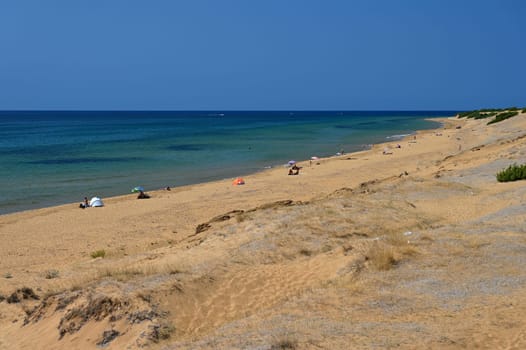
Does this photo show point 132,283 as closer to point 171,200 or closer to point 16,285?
point 16,285

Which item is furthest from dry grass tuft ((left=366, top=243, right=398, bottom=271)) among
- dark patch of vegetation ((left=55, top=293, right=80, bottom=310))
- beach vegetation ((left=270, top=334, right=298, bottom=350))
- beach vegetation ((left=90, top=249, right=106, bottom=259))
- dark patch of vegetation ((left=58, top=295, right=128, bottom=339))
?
beach vegetation ((left=90, top=249, right=106, bottom=259))

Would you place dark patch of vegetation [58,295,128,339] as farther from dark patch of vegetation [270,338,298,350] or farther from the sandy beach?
dark patch of vegetation [270,338,298,350]

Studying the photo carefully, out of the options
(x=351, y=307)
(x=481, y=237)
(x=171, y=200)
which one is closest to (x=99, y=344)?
(x=351, y=307)

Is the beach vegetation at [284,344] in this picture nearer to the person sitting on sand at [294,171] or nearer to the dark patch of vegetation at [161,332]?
the dark patch of vegetation at [161,332]

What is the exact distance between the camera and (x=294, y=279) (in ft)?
31.8

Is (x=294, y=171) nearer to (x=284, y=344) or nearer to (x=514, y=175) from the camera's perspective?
(x=514, y=175)

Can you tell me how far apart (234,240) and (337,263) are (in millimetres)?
2914

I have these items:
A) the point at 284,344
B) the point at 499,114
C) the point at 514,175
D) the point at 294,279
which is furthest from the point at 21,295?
the point at 499,114

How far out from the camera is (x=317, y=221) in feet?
43.2

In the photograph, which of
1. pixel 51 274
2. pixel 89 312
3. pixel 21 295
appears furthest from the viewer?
pixel 51 274

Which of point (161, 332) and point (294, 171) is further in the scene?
point (294, 171)

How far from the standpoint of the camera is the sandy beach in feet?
23.9

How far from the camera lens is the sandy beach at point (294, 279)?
23.9 feet

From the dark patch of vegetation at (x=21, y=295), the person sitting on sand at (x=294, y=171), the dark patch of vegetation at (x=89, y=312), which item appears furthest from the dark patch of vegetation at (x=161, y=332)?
the person sitting on sand at (x=294, y=171)
